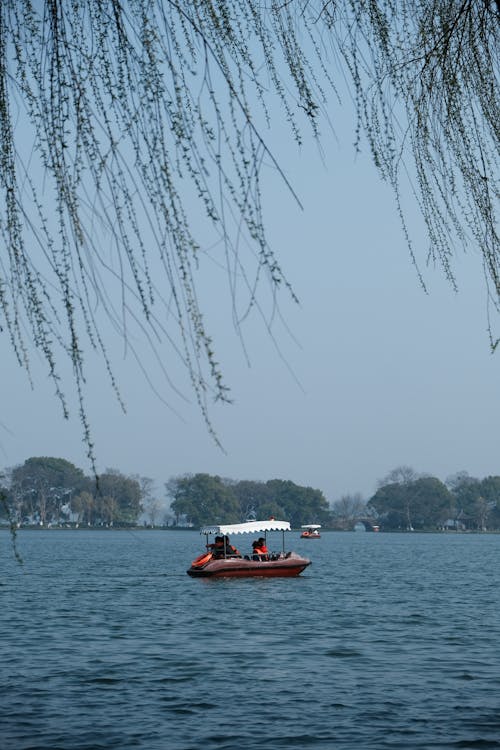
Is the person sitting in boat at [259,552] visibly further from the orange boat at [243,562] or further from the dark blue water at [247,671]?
the dark blue water at [247,671]

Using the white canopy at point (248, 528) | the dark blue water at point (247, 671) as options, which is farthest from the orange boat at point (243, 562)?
the dark blue water at point (247, 671)

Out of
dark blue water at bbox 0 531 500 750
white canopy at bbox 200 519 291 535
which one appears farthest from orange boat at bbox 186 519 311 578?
dark blue water at bbox 0 531 500 750

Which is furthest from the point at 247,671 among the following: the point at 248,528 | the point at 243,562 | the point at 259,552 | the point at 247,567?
the point at 248,528

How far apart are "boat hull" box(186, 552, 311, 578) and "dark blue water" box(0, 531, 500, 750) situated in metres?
0.94

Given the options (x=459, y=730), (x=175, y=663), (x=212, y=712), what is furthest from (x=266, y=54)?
(x=175, y=663)

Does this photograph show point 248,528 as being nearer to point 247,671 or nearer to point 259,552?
point 259,552

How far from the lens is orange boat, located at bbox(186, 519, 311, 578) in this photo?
1731 inches

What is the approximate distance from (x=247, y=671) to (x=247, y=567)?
22.3 meters

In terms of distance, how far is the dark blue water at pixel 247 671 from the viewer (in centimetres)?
1518

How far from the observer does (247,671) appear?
21734 mm

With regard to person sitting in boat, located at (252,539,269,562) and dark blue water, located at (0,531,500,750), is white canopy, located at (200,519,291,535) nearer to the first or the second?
person sitting in boat, located at (252,539,269,562)

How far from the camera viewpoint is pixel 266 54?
3.85 m

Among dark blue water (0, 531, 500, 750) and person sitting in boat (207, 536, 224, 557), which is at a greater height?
person sitting in boat (207, 536, 224, 557)

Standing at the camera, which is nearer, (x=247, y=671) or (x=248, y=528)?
(x=247, y=671)
